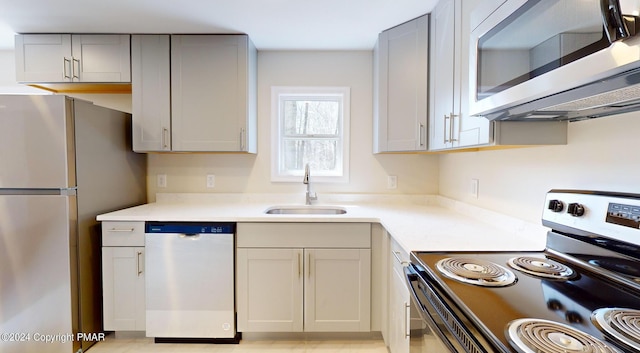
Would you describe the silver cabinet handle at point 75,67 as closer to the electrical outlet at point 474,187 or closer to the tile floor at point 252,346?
the tile floor at point 252,346

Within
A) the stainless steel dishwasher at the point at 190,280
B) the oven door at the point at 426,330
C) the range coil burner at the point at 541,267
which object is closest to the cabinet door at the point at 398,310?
the oven door at the point at 426,330

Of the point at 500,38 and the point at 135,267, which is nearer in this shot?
the point at 500,38

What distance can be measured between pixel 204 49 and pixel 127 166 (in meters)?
1.08

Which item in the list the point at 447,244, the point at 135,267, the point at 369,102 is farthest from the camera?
the point at 369,102

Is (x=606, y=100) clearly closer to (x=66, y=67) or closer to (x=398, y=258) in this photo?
(x=398, y=258)

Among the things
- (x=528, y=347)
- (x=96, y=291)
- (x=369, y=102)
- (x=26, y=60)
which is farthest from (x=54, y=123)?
(x=528, y=347)

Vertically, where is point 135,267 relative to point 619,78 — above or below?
below

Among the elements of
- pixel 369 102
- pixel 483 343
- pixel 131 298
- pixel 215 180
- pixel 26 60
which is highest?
pixel 26 60

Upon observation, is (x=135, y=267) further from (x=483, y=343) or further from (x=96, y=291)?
(x=483, y=343)

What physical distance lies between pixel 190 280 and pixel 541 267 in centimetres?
186

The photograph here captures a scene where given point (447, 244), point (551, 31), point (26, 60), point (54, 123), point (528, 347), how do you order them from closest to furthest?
point (528, 347) < point (551, 31) < point (447, 244) < point (54, 123) < point (26, 60)

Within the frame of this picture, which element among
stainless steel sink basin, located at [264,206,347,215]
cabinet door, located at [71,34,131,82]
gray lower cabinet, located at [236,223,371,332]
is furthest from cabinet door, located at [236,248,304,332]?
cabinet door, located at [71,34,131,82]

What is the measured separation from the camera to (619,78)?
61 cm

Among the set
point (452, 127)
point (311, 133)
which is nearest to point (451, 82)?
point (452, 127)
